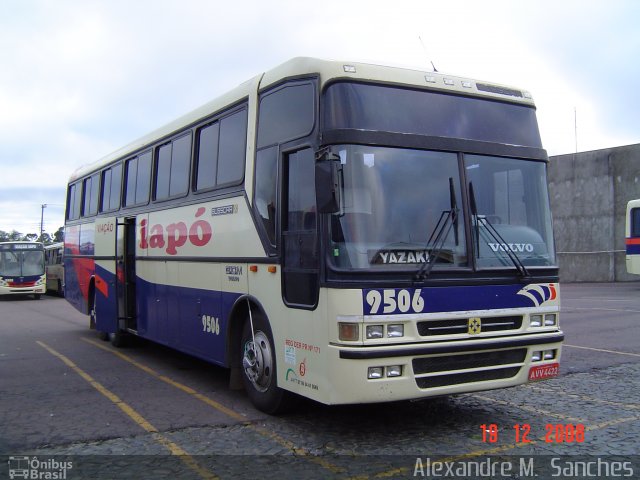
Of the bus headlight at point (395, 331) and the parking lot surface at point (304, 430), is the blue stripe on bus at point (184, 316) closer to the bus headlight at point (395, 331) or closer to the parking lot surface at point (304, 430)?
the parking lot surface at point (304, 430)

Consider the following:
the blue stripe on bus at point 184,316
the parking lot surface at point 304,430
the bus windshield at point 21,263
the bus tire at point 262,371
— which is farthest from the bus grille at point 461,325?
the bus windshield at point 21,263

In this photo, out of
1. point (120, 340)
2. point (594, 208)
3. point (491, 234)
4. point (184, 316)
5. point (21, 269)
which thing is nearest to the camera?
point (491, 234)

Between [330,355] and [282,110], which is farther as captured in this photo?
[282,110]

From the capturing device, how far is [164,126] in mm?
9695

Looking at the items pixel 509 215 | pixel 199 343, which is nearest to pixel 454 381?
pixel 509 215

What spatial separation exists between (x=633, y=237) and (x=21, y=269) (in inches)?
1021

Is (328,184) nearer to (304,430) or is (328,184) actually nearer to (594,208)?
(304,430)

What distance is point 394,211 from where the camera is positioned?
5.55 metres

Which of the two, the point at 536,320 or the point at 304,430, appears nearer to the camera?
the point at 304,430

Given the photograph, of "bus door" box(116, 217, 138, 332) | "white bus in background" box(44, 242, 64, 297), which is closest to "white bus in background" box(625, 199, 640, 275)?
"bus door" box(116, 217, 138, 332)

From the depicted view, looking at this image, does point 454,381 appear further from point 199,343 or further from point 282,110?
point 199,343

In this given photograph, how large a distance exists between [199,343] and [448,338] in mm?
3606

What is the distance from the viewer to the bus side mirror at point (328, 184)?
5219 mm

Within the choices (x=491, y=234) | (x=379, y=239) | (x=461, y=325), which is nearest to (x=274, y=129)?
(x=379, y=239)
